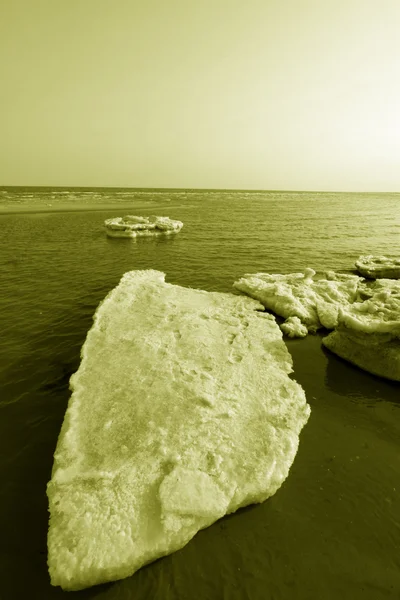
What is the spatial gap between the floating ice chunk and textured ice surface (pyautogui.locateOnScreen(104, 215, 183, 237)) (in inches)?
687

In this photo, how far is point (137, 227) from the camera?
24016 mm

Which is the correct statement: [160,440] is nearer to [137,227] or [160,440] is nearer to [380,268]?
[380,268]

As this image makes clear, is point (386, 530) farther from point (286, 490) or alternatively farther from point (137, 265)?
point (137, 265)

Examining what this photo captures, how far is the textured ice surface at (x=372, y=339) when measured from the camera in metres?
7.25

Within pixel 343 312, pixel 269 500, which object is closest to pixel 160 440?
pixel 269 500

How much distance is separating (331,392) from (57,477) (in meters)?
6.02

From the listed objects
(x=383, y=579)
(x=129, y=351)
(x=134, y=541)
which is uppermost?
(x=129, y=351)

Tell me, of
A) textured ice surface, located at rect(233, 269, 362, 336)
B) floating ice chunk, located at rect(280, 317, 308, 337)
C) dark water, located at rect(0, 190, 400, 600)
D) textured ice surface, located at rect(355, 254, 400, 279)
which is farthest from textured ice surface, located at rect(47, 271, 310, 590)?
textured ice surface, located at rect(355, 254, 400, 279)

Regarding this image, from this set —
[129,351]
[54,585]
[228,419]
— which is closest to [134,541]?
[54,585]

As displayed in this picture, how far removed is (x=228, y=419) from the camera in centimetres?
543

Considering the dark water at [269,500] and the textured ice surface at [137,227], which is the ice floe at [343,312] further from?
the textured ice surface at [137,227]

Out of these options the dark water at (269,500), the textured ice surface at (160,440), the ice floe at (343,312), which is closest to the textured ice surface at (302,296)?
the ice floe at (343,312)

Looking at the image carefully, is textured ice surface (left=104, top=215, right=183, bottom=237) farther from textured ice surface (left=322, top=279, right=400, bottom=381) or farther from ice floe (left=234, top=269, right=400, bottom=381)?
textured ice surface (left=322, top=279, right=400, bottom=381)

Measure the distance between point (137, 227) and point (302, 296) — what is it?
17.2m
